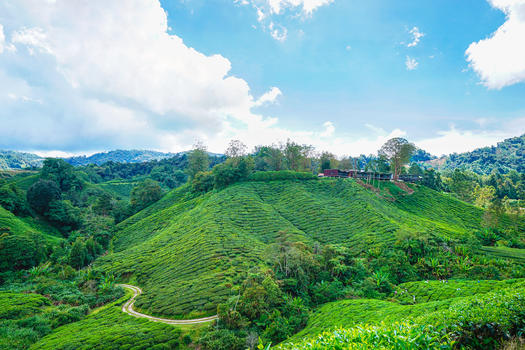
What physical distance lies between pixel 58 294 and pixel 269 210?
116 feet

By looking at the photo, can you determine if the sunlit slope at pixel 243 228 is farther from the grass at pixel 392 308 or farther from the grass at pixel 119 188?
the grass at pixel 119 188

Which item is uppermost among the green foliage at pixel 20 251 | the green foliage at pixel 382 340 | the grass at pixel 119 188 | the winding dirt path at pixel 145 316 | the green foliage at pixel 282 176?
the green foliage at pixel 282 176

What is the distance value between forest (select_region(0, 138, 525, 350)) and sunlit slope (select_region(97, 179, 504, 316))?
0.91ft

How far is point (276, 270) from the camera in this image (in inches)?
1032

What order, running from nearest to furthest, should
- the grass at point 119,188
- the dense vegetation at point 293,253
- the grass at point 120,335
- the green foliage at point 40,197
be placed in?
1. the grass at point 120,335
2. the dense vegetation at point 293,253
3. the green foliage at point 40,197
4. the grass at point 119,188

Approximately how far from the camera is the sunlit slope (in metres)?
27.5

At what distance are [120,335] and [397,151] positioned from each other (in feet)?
222

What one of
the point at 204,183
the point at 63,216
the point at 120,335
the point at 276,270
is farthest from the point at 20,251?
the point at 276,270

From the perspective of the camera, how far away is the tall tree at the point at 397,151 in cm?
5941

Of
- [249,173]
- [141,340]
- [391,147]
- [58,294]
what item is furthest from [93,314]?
[391,147]

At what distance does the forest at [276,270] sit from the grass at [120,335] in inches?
5.7

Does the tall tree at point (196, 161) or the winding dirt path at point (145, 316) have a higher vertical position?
the tall tree at point (196, 161)

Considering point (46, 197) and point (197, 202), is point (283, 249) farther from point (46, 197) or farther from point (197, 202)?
point (46, 197)

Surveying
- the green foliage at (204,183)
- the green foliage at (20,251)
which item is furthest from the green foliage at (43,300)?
the green foliage at (204,183)
